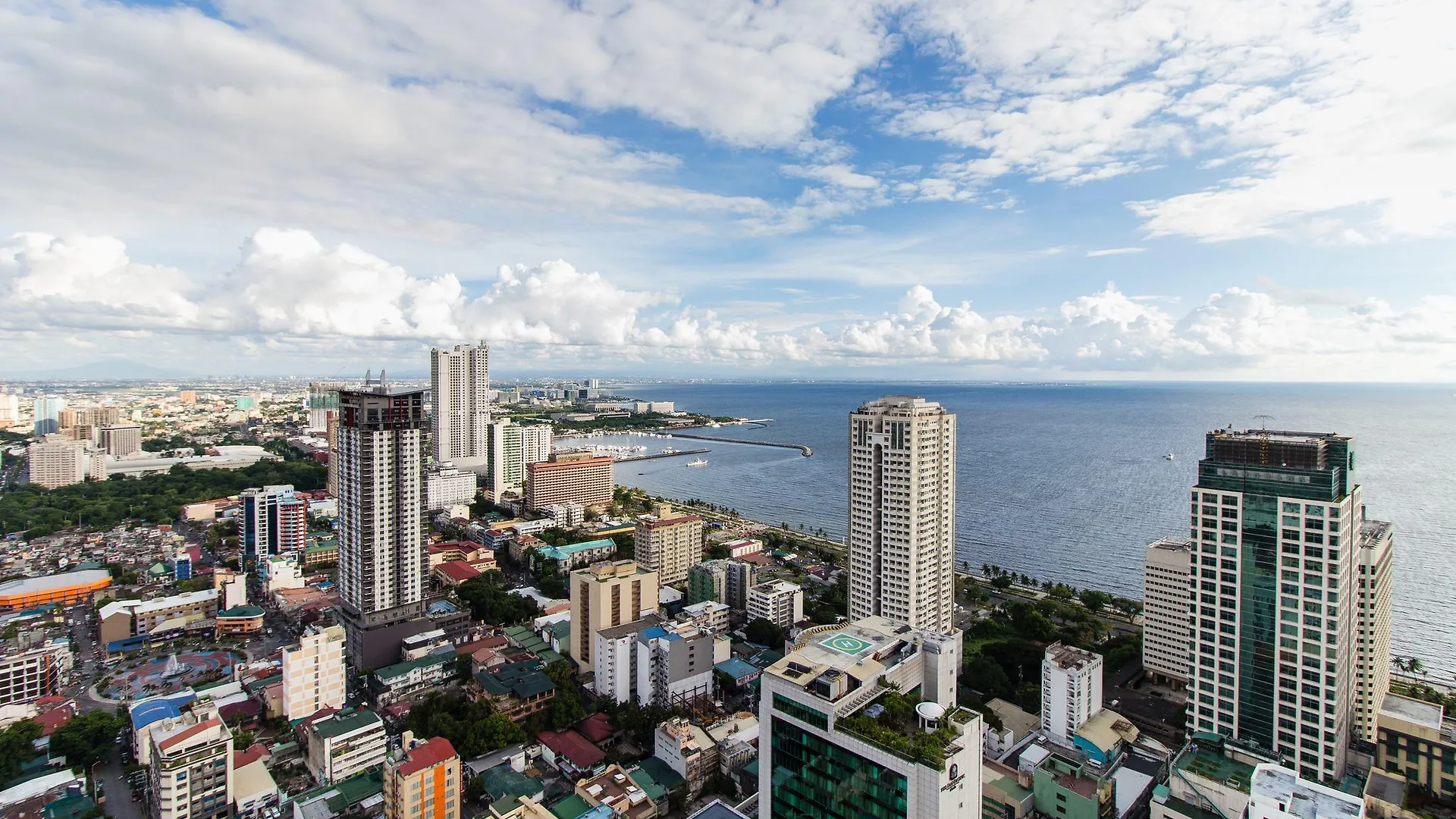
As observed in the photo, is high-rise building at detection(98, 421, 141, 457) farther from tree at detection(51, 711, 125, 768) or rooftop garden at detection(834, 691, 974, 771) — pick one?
rooftop garden at detection(834, 691, 974, 771)

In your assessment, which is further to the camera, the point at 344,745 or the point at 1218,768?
the point at 344,745

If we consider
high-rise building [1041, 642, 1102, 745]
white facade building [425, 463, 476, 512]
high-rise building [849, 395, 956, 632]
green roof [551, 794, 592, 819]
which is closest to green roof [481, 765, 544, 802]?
green roof [551, 794, 592, 819]

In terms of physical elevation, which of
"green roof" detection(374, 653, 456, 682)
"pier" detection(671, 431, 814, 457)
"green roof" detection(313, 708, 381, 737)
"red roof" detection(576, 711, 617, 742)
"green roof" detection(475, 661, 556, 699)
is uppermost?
"pier" detection(671, 431, 814, 457)

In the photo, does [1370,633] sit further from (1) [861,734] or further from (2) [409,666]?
(2) [409,666]

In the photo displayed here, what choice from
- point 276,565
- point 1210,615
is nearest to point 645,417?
point 276,565

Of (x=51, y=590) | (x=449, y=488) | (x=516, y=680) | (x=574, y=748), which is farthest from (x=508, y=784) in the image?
(x=449, y=488)

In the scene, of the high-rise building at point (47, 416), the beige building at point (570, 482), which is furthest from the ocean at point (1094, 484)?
the high-rise building at point (47, 416)
